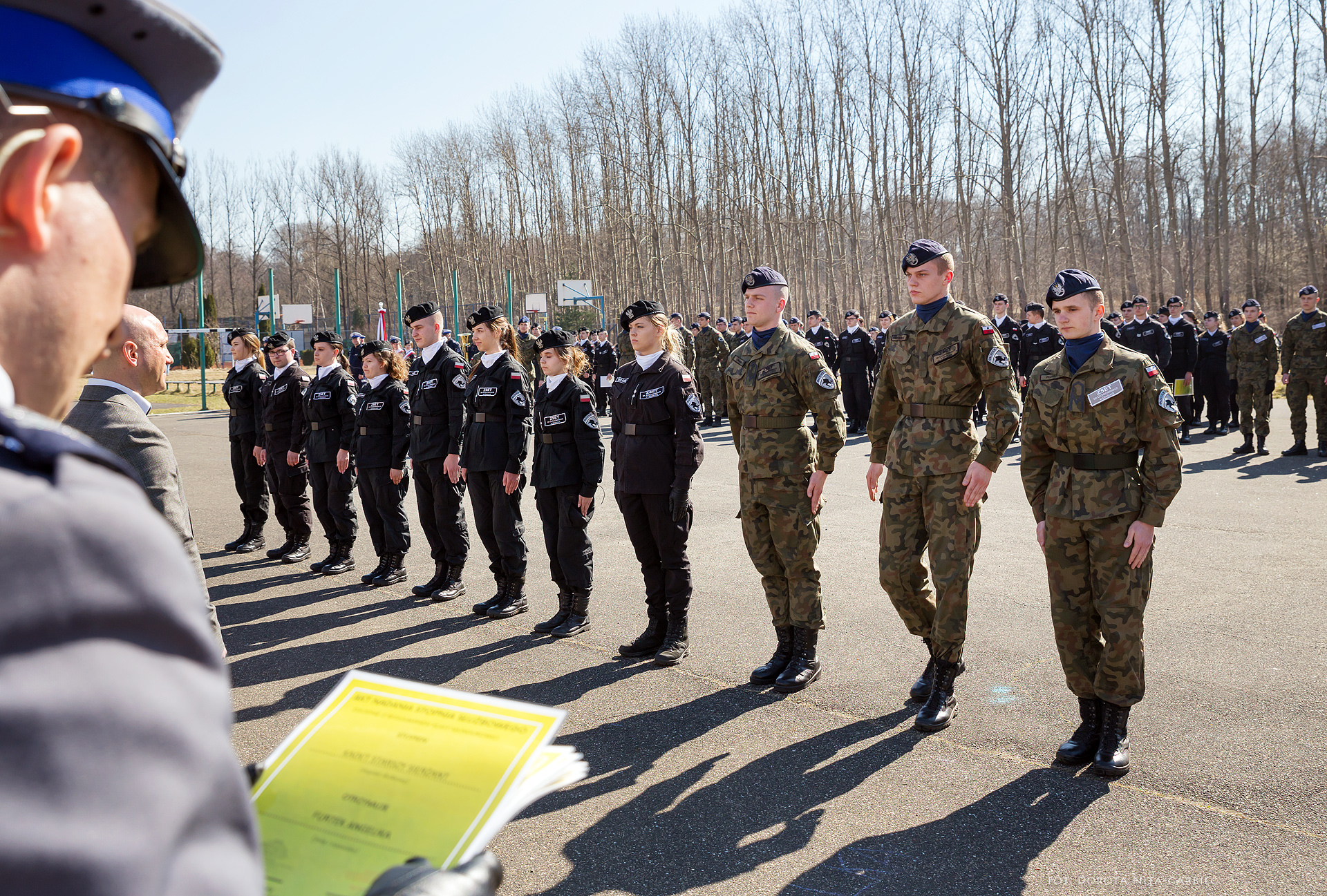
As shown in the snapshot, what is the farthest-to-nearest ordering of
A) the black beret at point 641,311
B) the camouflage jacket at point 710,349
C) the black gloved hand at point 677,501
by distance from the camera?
the camouflage jacket at point 710,349
the black beret at point 641,311
the black gloved hand at point 677,501

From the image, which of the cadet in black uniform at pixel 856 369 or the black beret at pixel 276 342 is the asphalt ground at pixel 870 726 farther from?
the cadet in black uniform at pixel 856 369

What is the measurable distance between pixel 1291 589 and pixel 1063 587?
3395 mm

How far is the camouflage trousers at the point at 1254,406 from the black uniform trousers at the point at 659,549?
1099 cm

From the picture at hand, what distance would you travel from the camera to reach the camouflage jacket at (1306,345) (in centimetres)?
1312

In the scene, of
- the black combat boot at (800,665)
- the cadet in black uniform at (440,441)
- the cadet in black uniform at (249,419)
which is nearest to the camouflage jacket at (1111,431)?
the black combat boot at (800,665)

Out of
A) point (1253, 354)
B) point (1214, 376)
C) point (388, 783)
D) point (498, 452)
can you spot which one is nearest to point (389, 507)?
point (498, 452)

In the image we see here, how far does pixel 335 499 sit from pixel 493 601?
96.7 inches

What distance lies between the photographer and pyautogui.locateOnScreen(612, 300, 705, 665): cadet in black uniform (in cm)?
580

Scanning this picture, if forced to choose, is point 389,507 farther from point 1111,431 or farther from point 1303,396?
point 1303,396

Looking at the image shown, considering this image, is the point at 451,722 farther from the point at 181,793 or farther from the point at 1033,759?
the point at 1033,759

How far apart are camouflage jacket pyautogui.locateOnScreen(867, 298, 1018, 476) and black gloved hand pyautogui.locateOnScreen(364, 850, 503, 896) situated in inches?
162

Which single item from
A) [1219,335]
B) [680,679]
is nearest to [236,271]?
[1219,335]

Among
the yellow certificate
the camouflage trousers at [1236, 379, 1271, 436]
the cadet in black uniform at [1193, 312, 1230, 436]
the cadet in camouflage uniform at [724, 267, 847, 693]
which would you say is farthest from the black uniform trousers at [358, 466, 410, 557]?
the cadet in black uniform at [1193, 312, 1230, 436]

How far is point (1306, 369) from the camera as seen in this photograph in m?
13.2
